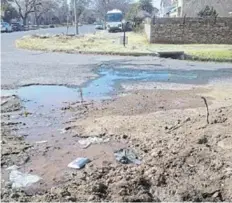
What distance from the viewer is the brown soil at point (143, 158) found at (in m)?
4.87

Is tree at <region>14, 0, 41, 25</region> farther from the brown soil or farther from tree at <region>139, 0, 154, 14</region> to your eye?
the brown soil

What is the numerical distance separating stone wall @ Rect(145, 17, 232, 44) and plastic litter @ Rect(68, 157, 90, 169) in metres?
23.9

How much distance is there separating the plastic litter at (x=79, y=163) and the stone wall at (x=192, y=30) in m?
23.9

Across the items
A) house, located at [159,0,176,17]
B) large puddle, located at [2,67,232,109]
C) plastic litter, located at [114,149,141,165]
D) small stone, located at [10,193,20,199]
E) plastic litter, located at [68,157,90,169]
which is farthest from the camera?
house, located at [159,0,176,17]

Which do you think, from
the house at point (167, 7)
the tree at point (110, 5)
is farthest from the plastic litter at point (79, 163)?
the tree at point (110, 5)

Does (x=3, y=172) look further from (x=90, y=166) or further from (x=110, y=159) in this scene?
(x=110, y=159)

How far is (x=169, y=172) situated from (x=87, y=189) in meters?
1.23

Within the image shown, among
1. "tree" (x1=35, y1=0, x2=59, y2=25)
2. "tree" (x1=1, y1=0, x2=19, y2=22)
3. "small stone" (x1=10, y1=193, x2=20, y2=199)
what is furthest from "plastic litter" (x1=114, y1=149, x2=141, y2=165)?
"tree" (x1=35, y1=0, x2=59, y2=25)

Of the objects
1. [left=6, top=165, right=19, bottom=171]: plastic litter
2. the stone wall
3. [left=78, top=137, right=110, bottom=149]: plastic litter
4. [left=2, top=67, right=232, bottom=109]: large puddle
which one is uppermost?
the stone wall

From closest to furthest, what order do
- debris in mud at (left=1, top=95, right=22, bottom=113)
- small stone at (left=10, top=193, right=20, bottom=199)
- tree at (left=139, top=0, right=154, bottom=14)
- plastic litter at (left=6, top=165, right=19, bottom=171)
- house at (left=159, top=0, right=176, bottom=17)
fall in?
small stone at (left=10, top=193, right=20, bottom=199)
plastic litter at (left=6, top=165, right=19, bottom=171)
debris in mud at (left=1, top=95, right=22, bottom=113)
house at (left=159, top=0, right=176, bottom=17)
tree at (left=139, top=0, right=154, bottom=14)

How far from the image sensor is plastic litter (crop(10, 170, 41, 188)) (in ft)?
16.8

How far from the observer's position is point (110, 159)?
6152mm

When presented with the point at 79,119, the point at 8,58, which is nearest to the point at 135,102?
the point at 79,119

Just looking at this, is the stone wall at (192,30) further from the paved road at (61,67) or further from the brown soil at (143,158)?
the brown soil at (143,158)
